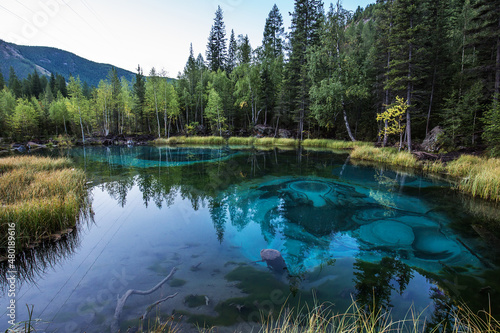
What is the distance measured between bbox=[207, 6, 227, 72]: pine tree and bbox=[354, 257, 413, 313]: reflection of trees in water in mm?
53028

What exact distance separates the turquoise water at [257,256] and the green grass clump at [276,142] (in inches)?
824

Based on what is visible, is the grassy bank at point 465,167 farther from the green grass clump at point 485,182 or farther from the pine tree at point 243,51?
the pine tree at point 243,51

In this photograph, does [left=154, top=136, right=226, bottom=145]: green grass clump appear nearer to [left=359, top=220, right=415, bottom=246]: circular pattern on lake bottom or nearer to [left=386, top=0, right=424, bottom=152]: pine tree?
[left=386, top=0, right=424, bottom=152]: pine tree

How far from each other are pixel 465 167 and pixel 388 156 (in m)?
5.93

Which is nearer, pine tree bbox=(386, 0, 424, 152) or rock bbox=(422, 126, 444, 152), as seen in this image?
pine tree bbox=(386, 0, 424, 152)

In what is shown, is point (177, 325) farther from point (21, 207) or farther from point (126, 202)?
point (126, 202)

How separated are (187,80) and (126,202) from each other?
41.7 m

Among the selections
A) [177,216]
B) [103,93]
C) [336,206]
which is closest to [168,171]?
[177,216]

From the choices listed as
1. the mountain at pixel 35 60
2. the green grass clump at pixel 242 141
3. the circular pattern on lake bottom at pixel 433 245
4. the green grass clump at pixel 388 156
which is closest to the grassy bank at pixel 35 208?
the circular pattern on lake bottom at pixel 433 245

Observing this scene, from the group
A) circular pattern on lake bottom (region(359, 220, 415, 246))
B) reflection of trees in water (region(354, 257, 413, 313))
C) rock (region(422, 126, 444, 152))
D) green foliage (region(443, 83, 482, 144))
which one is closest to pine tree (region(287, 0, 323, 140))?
rock (region(422, 126, 444, 152))

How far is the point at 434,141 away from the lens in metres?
18.7

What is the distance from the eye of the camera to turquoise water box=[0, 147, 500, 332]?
3.70 metres

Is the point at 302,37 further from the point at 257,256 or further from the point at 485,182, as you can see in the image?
the point at 257,256

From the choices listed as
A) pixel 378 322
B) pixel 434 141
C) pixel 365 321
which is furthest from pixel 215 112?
pixel 365 321
